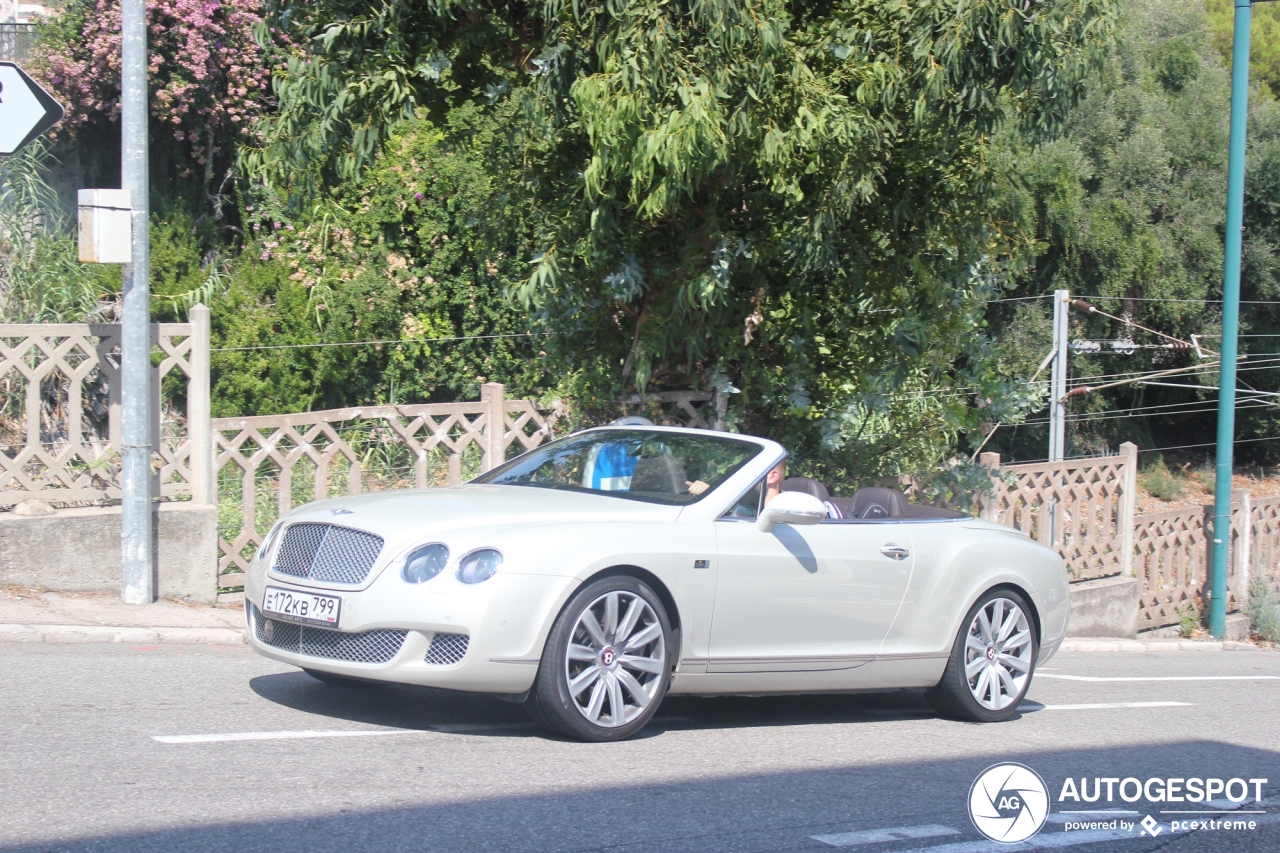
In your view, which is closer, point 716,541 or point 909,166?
point 716,541

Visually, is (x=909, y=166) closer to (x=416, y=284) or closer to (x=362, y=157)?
(x=362, y=157)

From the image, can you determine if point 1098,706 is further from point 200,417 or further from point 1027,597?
point 200,417

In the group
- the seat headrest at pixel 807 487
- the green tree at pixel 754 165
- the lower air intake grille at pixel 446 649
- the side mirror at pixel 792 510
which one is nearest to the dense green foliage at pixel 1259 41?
the green tree at pixel 754 165

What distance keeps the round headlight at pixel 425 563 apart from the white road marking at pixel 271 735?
2.48 feet

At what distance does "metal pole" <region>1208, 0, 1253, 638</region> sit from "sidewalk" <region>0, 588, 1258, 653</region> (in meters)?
11.7

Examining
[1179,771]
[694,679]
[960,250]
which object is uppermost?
[960,250]

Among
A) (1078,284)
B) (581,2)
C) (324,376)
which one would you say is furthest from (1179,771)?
(1078,284)

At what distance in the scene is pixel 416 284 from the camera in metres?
17.6

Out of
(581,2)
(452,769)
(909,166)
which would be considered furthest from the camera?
(909,166)

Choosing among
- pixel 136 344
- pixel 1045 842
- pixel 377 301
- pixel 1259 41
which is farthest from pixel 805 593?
pixel 1259 41

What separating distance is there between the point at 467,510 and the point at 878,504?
270 centimetres

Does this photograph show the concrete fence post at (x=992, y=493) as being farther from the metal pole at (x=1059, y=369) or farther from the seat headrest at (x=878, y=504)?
the metal pole at (x=1059, y=369)

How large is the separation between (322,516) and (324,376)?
11203 mm

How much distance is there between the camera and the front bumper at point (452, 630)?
531 centimetres
